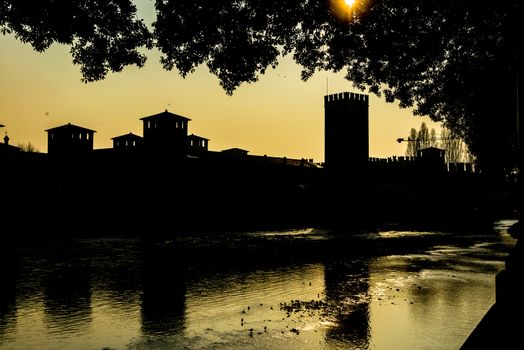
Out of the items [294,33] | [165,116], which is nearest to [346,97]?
[165,116]

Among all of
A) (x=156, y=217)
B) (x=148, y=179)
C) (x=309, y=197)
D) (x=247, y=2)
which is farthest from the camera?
(x=309, y=197)

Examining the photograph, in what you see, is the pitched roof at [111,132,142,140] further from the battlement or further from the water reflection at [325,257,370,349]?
the water reflection at [325,257,370,349]

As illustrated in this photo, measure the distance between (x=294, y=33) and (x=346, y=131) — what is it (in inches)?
2213

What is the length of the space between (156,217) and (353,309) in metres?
32.6

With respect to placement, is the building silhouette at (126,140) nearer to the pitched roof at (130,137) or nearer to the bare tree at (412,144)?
the pitched roof at (130,137)

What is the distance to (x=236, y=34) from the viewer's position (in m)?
8.94

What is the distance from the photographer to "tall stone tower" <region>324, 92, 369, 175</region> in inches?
2552

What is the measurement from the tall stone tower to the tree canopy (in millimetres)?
51287

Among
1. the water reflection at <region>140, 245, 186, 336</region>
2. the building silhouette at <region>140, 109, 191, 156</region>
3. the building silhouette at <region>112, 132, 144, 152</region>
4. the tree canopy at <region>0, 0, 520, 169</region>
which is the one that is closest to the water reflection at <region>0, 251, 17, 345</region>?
the water reflection at <region>140, 245, 186, 336</region>

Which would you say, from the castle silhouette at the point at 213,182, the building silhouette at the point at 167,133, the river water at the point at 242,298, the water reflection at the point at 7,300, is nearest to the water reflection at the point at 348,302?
Answer: the river water at the point at 242,298

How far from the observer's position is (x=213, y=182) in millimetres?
45188

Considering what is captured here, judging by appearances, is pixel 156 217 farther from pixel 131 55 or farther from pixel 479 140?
pixel 131 55

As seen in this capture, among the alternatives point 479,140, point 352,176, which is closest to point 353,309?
point 479,140

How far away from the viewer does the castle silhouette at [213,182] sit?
37531 mm
